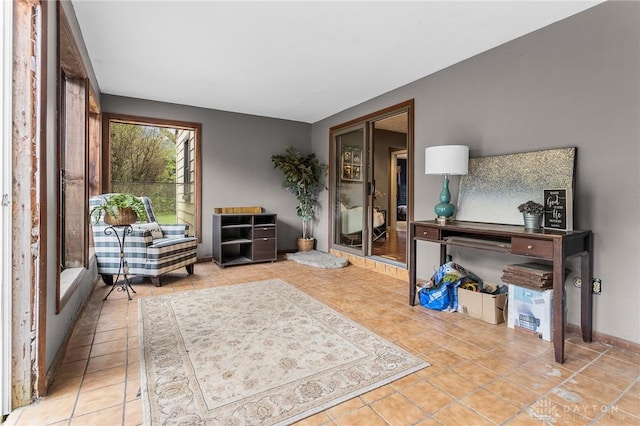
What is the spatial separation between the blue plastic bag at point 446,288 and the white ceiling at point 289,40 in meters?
2.07

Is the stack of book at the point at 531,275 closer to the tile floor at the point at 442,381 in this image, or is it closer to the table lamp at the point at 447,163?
the tile floor at the point at 442,381

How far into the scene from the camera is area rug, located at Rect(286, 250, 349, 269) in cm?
463

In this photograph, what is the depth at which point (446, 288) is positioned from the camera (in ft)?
9.61

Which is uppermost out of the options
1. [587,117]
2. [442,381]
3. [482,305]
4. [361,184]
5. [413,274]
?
[587,117]

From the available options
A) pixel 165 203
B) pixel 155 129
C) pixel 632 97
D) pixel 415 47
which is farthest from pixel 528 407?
pixel 155 129

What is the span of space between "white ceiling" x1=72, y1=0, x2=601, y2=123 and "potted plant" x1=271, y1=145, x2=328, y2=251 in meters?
1.36

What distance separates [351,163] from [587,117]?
3.06 meters

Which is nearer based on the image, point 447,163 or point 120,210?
point 447,163

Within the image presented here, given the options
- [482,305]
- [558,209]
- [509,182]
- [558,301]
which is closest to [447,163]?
[509,182]

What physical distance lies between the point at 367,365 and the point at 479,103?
2607mm

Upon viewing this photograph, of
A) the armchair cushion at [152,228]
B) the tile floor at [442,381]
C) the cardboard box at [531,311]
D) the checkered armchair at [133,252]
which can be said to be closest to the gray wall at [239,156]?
the armchair cushion at [152,228]

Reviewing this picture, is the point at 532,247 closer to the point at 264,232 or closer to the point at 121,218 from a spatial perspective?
the point at 121,218

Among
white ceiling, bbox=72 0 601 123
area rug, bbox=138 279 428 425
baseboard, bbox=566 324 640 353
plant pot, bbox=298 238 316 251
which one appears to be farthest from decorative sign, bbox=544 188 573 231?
plant pot, bbox=298 238 316 251

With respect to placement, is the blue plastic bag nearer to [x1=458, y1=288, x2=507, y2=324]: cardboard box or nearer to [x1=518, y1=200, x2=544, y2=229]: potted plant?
[x1=458, y1=288, x2=507, y2=324]: cardboard box
